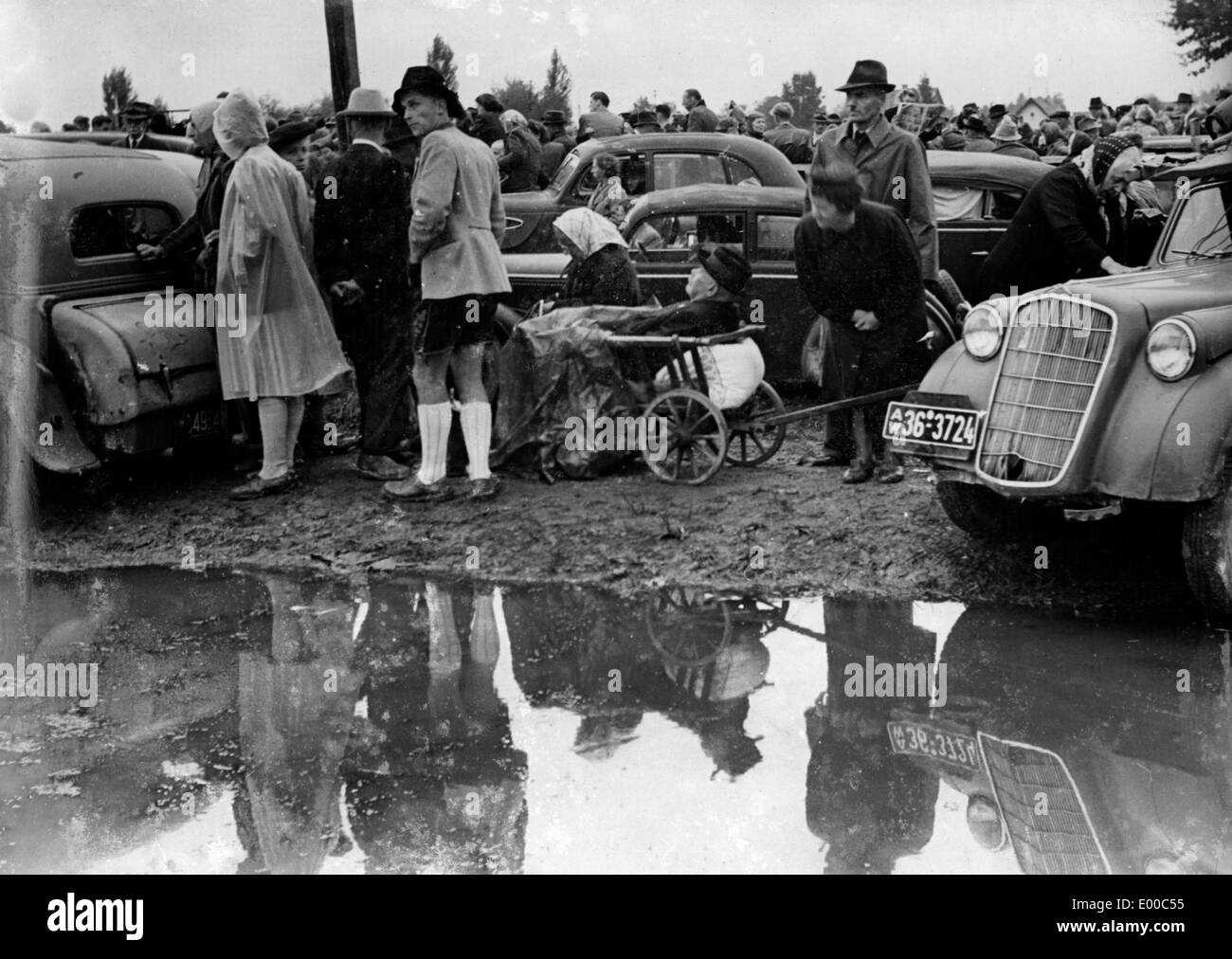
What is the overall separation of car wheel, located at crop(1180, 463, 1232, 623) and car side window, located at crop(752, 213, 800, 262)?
4.93 m

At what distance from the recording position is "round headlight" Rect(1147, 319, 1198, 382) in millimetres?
5355

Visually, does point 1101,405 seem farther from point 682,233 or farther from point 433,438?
point 682,233

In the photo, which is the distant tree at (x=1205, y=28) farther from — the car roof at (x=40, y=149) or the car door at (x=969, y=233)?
the car roof at (x=40, y=149)

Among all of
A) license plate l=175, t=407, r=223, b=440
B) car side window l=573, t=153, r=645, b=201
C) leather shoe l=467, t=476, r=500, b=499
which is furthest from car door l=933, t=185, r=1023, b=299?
license plate l=175, t=407, r=223, b=440

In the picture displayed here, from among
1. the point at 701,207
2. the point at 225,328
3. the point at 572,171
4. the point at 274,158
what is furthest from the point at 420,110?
the point at 572,171

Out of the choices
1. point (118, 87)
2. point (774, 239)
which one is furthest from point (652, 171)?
point (118, 87)

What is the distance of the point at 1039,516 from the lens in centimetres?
671

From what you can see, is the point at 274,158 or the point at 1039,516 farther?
the point at 274,158

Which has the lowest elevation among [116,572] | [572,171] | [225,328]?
[116,572]

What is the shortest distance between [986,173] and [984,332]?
16.6 ft

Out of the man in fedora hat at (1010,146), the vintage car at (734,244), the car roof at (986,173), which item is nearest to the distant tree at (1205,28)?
the man in fedora hat at (1010,146)

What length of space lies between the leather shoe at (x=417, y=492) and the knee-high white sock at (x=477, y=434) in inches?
7.9
